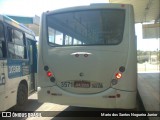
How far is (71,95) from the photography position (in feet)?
23.2

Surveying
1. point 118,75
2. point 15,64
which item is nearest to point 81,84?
point 118,75

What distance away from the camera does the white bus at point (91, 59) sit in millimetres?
6844

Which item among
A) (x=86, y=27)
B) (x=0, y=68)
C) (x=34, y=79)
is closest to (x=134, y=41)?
→ (x=86, y=27)

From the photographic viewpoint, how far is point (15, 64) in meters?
8.07

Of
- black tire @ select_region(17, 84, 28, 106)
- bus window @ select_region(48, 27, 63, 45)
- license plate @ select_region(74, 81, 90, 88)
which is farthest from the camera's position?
black tire @ select_region(17, 84, 28, 106)

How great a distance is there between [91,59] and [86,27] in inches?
35.0

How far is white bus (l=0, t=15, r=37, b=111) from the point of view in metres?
7.11

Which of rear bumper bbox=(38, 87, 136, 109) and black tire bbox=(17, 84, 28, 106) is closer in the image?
rear bumper bbox=(38, 87, 136, 109)

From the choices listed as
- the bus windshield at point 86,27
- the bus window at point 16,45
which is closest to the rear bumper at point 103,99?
the bus windshield at point 86,27

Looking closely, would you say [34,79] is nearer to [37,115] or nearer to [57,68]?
[37,115]

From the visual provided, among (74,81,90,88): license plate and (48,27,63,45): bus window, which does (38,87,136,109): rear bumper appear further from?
(48,27,63,45): bus window

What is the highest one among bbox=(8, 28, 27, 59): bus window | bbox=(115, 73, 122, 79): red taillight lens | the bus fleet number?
bbox=(8, 28, 27, 59): bus window

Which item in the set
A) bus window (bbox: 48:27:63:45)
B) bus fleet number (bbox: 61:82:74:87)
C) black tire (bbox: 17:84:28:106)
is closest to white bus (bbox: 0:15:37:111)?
black tire (bbox: 17:84:28:106)

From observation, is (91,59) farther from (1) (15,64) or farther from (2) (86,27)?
(1) (15,64)
